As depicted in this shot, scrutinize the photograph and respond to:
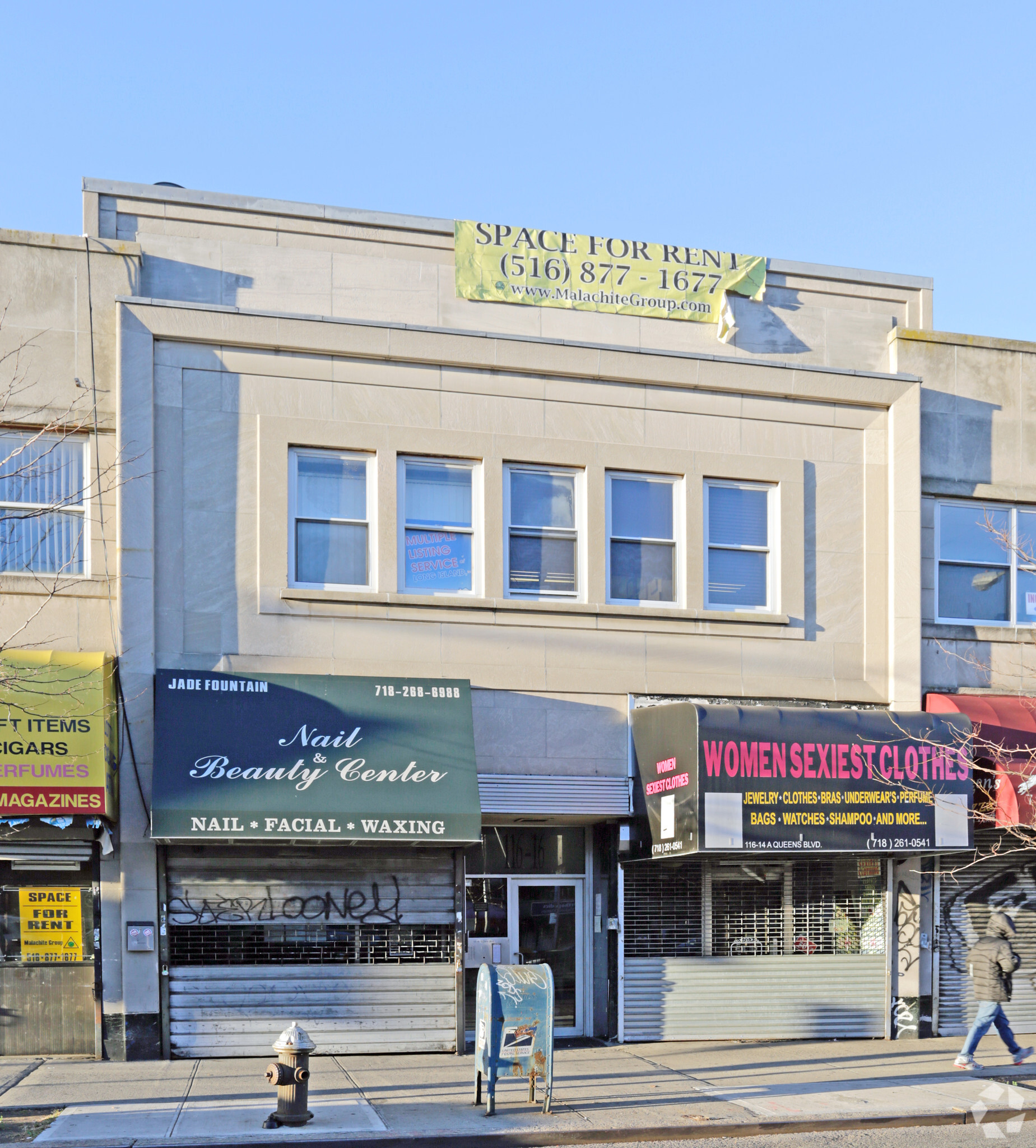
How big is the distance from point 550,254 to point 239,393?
13.4ft

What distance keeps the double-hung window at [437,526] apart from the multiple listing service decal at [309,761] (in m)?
1.37

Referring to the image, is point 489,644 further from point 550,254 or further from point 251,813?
point 550,254

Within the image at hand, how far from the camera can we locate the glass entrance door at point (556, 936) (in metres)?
15.2

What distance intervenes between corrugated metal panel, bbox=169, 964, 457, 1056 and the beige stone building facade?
0.04 meters

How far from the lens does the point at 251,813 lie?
12977mm

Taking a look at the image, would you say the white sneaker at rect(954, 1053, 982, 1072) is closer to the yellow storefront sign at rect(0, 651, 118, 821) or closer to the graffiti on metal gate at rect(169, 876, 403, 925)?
the graffiti on metal gate at rect(169, 876, 403, 925)

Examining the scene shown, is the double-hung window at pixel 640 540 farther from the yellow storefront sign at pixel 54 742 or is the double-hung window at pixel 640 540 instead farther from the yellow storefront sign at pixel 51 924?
the yellow storefront sign at pixel 51 924

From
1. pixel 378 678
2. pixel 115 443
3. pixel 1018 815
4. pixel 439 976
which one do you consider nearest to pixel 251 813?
pixel 378 678

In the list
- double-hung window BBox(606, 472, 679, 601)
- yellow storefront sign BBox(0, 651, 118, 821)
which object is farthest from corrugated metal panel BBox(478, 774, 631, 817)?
yellow storefront sign BBox(0, 651, 118, 821)

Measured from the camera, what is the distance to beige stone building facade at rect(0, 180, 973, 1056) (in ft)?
45.3

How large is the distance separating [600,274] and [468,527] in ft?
11.5

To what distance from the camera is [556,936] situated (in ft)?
50.1

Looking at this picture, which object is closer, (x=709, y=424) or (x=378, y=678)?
(x=378, y=678)

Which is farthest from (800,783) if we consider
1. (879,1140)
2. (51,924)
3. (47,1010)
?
(47,1010)
